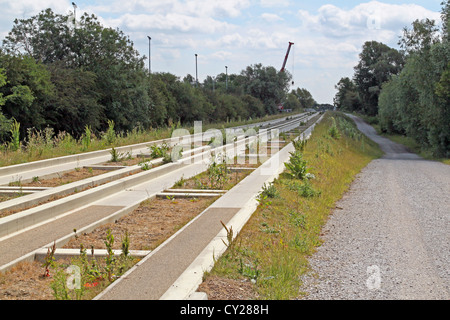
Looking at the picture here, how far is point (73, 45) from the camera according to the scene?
40.5m

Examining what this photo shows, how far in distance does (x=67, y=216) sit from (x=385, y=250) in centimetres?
550

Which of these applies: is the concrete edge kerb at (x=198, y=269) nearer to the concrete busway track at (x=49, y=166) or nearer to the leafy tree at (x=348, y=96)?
the concrete busway track at (x=49, y=166)

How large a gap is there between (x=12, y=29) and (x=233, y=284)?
38.5 m

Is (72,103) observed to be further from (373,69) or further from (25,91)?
(373,69)

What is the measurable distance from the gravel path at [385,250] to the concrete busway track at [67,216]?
3.75m

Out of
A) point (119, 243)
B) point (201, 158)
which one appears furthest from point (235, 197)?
point (201, 158)

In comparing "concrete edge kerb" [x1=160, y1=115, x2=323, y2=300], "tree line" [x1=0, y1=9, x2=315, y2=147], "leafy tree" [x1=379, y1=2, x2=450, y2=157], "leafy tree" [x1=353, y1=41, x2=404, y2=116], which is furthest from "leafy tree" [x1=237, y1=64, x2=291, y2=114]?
"concrete edge kerb" [x1=160, y1=115, x2=323, y2=300]

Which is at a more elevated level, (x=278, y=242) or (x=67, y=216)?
(x=67, y=216)

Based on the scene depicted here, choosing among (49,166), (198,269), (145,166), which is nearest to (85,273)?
(198,269)

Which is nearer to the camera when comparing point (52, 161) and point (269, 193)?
point (269, 193)

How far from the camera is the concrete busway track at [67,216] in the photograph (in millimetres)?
7242

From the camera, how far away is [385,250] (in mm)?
7910

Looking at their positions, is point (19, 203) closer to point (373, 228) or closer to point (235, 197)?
point (235, 197)

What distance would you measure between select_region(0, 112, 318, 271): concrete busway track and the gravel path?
148 inches
